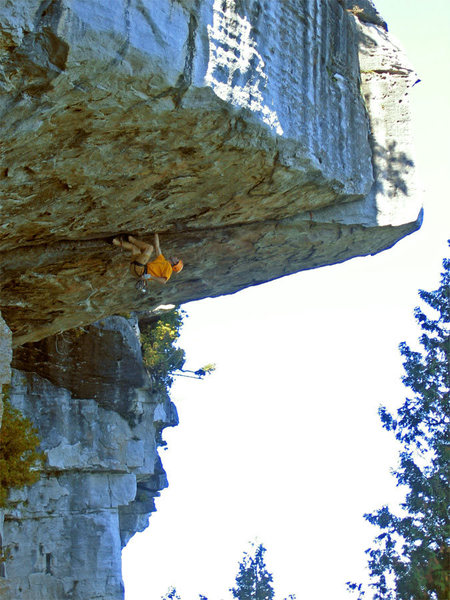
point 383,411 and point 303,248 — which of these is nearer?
point 303,248

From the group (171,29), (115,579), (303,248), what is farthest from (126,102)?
(115,579)

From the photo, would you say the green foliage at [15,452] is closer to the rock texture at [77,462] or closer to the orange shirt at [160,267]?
the rock texture at [77,462]

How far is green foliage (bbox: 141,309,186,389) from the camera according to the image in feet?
56.6

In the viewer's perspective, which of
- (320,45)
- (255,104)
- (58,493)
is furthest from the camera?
(58,493)

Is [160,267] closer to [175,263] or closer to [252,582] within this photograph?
[175,263]

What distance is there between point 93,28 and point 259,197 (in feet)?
13.0

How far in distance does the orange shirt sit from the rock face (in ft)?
1.19

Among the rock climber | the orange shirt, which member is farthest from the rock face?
the orange shirt

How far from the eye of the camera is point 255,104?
7746 millimetres

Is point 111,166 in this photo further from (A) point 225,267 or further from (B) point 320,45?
(A) point 225,267

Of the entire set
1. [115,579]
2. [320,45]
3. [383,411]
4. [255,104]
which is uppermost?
[320,45]

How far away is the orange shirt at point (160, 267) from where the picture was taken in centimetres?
1025

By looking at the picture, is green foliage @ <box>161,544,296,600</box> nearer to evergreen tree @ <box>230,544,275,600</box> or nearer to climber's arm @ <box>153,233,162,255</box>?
evergreen tree @ <box>230,544,275,600</box>

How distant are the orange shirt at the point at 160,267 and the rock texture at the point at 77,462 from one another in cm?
505
